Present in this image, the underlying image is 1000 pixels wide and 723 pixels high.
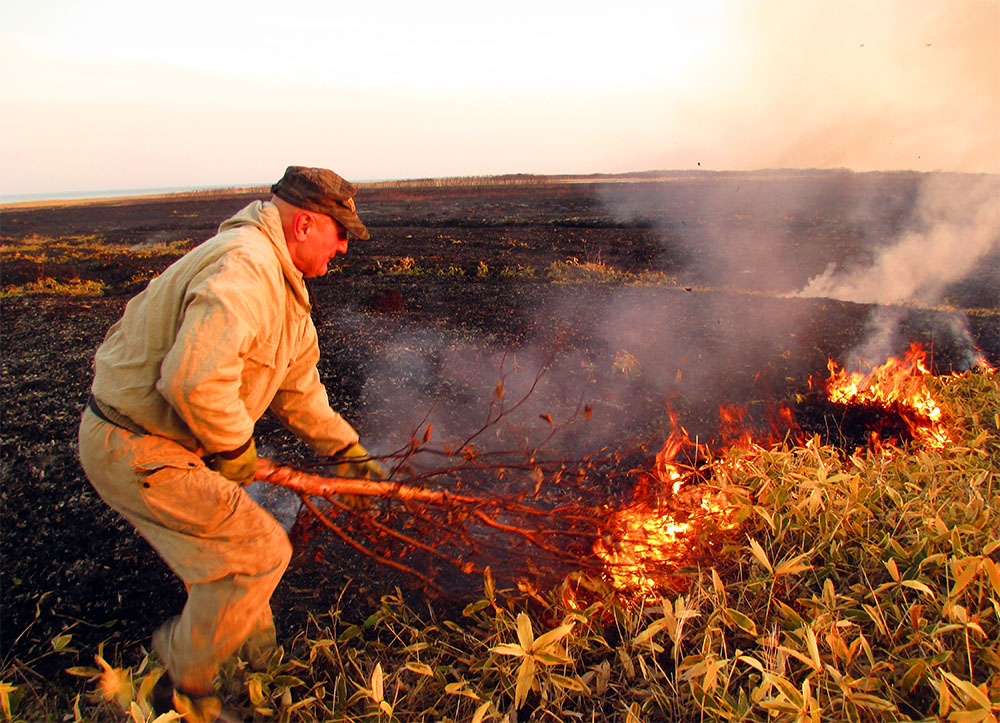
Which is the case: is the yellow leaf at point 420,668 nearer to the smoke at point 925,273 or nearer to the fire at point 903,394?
the fire at point 903,394

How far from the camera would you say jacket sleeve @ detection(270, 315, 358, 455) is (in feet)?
8.07

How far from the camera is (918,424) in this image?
4387 mm

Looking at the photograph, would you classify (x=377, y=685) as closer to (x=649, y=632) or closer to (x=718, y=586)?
(x=649, y=632)

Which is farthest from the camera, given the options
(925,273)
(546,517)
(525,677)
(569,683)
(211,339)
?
(925,273)

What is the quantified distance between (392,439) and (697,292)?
19.2ft

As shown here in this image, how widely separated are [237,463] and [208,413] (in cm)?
34

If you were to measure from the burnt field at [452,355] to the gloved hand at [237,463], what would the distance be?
63cm

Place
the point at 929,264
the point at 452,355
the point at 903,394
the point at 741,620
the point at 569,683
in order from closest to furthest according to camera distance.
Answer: the point at 569,683, the point at 741,620, the point at 903,394, the point at 452,355, the point at 929,264

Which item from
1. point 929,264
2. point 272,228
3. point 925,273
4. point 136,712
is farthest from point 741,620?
point 929,264

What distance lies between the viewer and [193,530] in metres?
1.89

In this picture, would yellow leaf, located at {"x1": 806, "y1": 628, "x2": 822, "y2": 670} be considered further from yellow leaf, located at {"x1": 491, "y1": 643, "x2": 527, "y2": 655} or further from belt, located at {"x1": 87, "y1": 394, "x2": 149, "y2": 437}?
belt, located at {"x1": 87, "y1": 394, "x2": 149, "y2": 437}

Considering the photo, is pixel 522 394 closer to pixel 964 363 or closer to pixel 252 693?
pixel 252 693

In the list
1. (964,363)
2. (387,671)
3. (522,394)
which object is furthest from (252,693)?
(964,363)

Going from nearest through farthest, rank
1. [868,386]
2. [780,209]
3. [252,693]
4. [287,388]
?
[252,693], [287,388], [868,386], [780,209]
